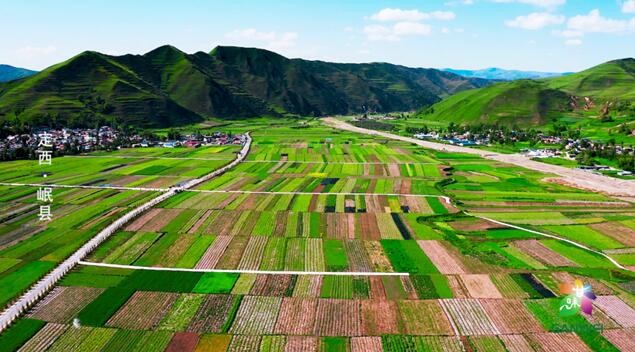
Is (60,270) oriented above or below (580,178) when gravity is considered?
below

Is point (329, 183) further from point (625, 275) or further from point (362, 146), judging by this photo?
point (362, 146)

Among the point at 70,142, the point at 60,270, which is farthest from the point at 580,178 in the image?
the point at 70,142

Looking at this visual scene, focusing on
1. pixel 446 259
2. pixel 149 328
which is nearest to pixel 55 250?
pixel 149 328

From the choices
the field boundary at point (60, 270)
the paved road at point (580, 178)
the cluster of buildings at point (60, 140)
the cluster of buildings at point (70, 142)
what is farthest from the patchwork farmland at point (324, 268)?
the cluster of buildings at point (60, 140)

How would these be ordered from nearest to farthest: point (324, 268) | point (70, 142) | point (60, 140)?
point (324, 268), point (70, 142), point (60, 140)

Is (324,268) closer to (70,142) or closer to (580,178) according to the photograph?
(580,178)

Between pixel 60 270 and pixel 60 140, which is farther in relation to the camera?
pixel 60 140

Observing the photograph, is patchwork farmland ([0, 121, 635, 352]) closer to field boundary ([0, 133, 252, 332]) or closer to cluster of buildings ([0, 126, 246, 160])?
field boundary ([0, 133, 252, 332])

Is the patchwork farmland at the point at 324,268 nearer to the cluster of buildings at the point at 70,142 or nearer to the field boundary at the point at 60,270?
the field boundary at the point at 60,270
